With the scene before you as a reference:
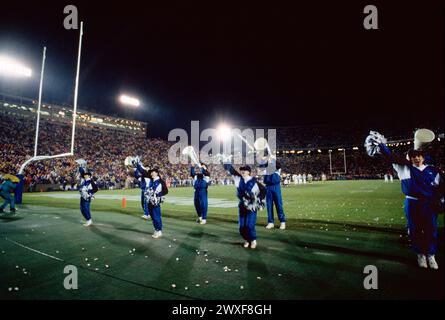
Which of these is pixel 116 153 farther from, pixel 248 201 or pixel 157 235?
pixel 248 201

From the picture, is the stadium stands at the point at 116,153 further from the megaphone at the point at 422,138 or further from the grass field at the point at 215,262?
the megaphone at the point at 422,138

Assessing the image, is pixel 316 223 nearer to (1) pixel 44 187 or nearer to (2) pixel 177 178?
(1) pixel 44 187

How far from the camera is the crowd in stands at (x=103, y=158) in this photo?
30.6 m

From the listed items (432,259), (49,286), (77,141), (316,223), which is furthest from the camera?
(77,141)

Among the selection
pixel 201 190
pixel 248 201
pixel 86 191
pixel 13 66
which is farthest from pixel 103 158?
pixel 248 201

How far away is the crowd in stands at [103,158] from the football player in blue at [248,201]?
11952mm

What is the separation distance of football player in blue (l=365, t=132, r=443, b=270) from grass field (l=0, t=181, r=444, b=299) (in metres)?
0.23

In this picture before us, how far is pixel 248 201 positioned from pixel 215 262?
149 cm

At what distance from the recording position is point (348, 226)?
812 cm

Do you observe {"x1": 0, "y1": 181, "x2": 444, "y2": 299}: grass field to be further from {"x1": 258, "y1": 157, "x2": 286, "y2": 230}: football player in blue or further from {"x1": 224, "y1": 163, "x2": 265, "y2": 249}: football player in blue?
{"x1": 258, "y1": 157, "x2": 286, "y2": 230}: football player in blue

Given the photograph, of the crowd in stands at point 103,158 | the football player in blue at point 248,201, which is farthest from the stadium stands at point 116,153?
the football player in blue at point 248,201

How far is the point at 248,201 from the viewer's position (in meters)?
5.83

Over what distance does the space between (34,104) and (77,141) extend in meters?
12.6
